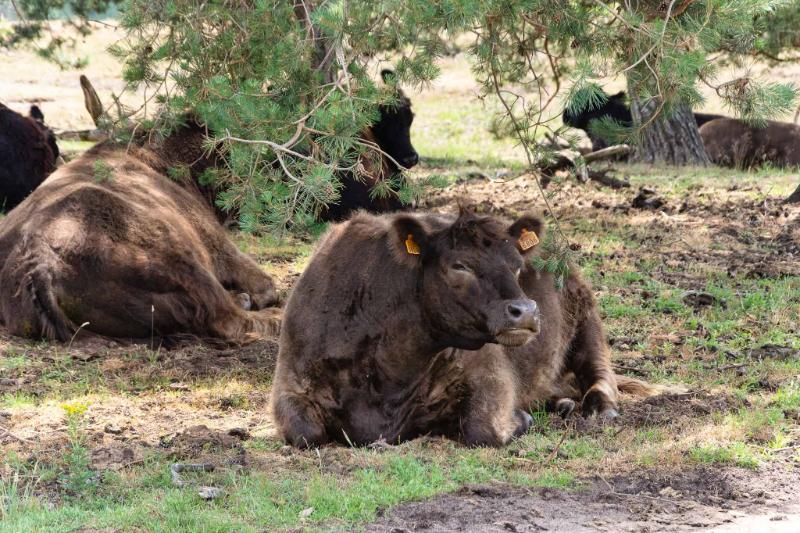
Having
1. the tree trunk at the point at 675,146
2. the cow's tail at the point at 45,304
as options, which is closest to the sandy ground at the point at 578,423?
the cow's tail at the point at 45,304

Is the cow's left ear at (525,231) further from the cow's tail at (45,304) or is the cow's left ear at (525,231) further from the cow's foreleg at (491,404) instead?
the cow's tail at (45,304)

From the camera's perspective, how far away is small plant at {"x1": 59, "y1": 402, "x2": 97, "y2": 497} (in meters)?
5.59

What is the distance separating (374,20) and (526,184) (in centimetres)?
862

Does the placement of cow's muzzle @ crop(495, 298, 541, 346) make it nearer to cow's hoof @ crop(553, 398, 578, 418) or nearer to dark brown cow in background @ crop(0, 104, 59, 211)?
cow's hoof @ crop(553, 398, 578, 418)

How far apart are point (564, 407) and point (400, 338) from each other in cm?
169

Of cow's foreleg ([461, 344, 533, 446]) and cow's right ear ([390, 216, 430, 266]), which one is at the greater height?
cow's right ear ([390, 216, 430, 266])

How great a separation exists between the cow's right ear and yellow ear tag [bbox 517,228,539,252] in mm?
612

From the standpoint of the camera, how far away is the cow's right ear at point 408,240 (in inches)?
260

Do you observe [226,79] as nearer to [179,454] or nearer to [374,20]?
[374,20]

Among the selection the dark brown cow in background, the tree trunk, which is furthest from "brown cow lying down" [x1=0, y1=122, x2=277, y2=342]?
the tree trunk

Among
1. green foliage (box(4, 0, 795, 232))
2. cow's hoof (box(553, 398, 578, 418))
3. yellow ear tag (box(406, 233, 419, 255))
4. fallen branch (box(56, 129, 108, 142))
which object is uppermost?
green foliage (box(4, 0, 795, 232))

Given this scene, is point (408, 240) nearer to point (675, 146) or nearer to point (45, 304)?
point (45, 304)

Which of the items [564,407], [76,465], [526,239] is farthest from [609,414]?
[76,465]

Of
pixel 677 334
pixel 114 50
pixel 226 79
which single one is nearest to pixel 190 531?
pixel 226 79
